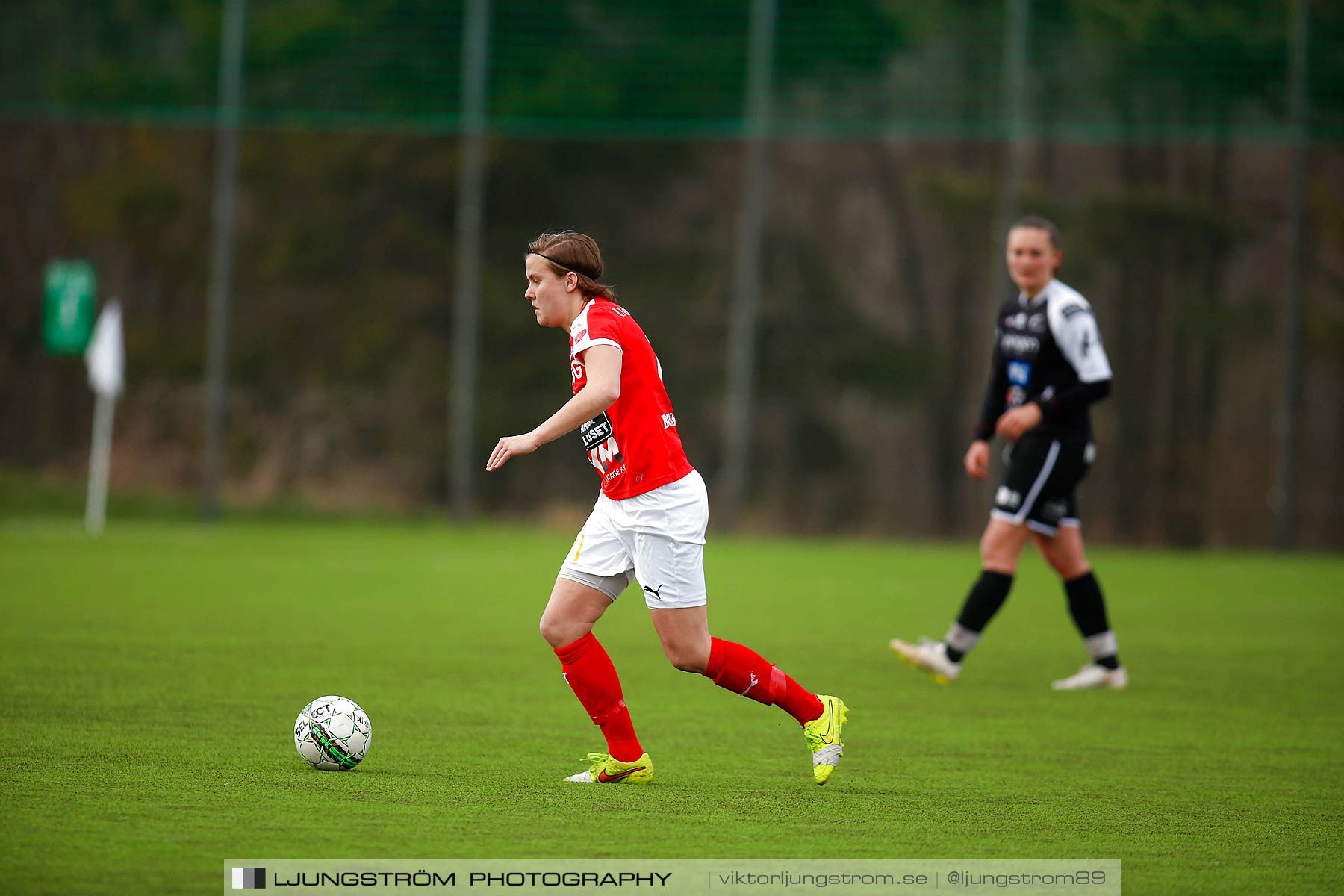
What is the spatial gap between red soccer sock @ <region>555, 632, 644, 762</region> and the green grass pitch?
16 cm

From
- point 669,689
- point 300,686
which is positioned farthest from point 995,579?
point 300,686

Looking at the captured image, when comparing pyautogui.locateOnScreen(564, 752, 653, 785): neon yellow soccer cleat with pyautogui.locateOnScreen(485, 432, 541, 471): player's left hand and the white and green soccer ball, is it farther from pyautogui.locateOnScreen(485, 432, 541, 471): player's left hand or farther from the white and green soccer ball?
pyautogui.locateOnScreen(485, 432, 541, 471): player's left hand

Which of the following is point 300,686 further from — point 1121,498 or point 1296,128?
point 1296,128

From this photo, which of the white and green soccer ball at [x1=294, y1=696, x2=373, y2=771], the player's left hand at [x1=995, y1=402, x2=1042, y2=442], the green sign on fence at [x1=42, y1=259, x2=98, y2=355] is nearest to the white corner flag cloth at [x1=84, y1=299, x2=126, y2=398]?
the green sign on fence at [x1=42, y1=259, x2=98, y2=355]

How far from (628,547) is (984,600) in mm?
2924

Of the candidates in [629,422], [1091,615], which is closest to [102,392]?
[1091,615]

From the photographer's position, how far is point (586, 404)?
4.61 meters

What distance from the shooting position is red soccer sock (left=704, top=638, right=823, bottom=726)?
16.1 ft

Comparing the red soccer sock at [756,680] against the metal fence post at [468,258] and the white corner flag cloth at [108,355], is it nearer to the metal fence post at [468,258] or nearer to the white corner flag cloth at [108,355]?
the white corner flag cloth at [108,355]

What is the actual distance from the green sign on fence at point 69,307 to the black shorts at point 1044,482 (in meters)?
13.2

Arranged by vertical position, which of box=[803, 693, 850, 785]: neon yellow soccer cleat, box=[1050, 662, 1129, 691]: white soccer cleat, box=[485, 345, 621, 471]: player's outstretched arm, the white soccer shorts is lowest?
box=[1050, 662, 1129, 691]: white soccer cleat

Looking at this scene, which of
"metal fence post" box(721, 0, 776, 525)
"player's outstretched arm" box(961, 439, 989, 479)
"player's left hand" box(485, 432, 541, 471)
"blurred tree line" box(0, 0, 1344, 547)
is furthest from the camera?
"metal fence post" box(721, 0, 776, 525)

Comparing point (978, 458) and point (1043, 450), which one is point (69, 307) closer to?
point (978, 458)

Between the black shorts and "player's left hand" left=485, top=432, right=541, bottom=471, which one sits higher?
"player's left hand" left=485, top=432, right=541, bottom=471
